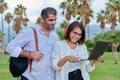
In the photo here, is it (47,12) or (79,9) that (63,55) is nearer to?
(47,12)

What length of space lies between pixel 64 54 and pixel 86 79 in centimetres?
46

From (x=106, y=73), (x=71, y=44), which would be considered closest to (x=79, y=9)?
(x=106, y=73)

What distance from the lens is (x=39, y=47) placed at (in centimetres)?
504

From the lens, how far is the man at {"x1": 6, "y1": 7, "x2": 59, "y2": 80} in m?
4.98

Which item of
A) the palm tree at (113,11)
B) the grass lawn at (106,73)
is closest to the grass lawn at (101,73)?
the grass lawn at (106,73)

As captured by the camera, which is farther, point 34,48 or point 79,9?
point 79,9

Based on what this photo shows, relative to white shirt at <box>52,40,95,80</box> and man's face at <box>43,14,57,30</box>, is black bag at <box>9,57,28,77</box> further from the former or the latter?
man's face at <box>43,14,57,30</box>

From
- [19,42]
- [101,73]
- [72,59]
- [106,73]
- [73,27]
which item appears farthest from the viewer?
[106,73]

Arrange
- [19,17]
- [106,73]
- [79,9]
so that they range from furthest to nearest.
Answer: [19,17] → [79,9] → [106,73]

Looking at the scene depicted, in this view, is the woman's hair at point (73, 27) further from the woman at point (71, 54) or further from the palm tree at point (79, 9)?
the palm tree at point (79, 9)

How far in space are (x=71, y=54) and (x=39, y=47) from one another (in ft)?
1.41

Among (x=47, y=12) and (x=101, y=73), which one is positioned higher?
(x=47, y=12)

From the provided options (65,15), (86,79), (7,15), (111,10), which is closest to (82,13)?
(111,10)

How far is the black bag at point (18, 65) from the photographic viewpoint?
498 centimetres
